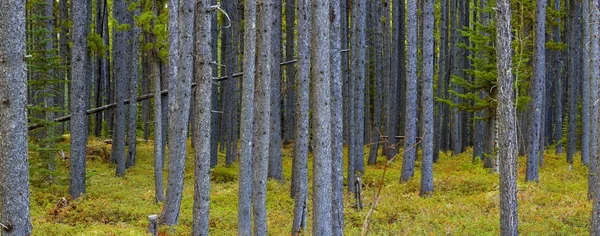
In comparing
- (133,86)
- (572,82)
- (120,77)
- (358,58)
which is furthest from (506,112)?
(572,82)

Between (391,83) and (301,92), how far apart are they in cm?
1273

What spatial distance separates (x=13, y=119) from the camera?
657cm

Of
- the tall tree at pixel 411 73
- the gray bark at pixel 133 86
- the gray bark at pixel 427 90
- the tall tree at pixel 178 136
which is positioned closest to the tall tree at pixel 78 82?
the tall tree at pixel 178 136

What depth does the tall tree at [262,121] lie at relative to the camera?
10.3 m

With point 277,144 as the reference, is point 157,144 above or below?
above

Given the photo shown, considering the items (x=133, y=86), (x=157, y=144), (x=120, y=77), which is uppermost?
(x=120, y=77)

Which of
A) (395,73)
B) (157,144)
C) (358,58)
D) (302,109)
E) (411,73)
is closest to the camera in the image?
(302,109)

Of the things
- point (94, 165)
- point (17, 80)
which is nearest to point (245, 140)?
point (17, 80)

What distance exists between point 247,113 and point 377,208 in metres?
5.77

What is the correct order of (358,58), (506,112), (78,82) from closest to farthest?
(506,112)
(78,82)
(358,58)

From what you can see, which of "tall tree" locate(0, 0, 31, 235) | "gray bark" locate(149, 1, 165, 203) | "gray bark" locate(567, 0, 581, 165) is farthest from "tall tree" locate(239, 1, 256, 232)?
"gray bark" locate(567, 0, 581, 165)

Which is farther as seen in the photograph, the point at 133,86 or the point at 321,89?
the point at 133,86

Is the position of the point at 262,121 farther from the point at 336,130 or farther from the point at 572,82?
the point at 572,82

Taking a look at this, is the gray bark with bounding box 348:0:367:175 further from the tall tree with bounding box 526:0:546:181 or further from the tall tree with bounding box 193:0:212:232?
the tall tree with bounding box 193:0:212:232
